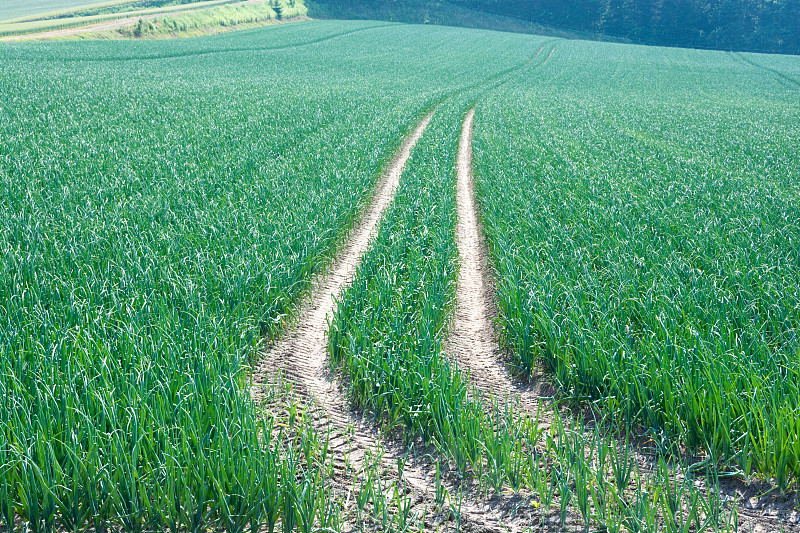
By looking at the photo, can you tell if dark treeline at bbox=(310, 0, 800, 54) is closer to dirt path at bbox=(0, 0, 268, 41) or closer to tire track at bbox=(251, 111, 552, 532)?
dirt path at bbox=(0, 0, 268, 41)

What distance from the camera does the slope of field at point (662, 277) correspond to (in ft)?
10.4

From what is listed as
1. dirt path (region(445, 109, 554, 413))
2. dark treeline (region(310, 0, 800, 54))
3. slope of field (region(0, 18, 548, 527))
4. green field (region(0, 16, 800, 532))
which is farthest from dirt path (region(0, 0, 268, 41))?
dirt path (region(445, 109, 554, 413))

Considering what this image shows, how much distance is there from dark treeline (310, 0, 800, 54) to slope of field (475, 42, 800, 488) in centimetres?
7394

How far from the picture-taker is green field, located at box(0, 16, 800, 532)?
8.40ft

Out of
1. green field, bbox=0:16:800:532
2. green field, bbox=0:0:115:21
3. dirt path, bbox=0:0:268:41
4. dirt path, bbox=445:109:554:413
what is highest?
green field, bbox=0:0:115:21

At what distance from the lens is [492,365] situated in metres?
4.34

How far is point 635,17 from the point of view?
3339 inches

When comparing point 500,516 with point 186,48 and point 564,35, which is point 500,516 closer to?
point 186,48

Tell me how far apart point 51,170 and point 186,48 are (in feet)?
119

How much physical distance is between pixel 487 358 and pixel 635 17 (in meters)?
96.0

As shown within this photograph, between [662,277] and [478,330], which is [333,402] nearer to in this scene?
[478,330]

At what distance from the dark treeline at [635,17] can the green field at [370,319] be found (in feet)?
247

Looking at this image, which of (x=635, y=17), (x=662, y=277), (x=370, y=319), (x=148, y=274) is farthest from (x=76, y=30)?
(x=635, y=17)

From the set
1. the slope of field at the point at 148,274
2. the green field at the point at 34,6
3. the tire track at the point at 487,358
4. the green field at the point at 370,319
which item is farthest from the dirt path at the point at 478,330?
the green field at the point at 34,6
